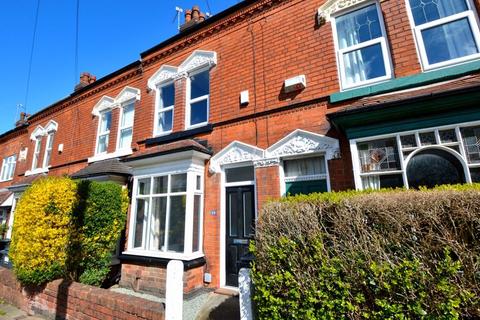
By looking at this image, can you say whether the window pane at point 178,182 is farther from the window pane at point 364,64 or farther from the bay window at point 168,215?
the window pane at point 364,64

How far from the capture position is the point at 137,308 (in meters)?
4.04

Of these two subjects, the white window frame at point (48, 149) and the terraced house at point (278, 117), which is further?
the white window frame at point (48, 149)

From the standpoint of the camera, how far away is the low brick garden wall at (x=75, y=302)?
13.3 feet

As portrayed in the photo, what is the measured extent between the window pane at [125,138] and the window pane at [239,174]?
191 inches

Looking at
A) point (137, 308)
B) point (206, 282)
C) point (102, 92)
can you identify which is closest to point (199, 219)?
point (206, 282)

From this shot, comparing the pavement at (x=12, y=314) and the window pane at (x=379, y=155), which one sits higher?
the window pane at (x=379, y=155)

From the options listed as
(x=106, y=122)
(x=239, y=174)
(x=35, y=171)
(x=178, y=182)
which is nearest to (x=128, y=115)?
(x=106, y=122)

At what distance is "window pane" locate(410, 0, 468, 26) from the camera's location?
189 inches

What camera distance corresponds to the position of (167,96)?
8875mm

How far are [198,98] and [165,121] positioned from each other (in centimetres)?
162

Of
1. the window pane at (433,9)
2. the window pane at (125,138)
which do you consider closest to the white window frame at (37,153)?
the window pane at (125,138)

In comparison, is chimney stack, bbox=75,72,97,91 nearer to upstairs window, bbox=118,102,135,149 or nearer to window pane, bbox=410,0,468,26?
upstairs window, bbox=118,102,135,149

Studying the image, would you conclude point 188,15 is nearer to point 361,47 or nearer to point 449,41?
point 361,47

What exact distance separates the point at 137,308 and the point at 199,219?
9.08ft
